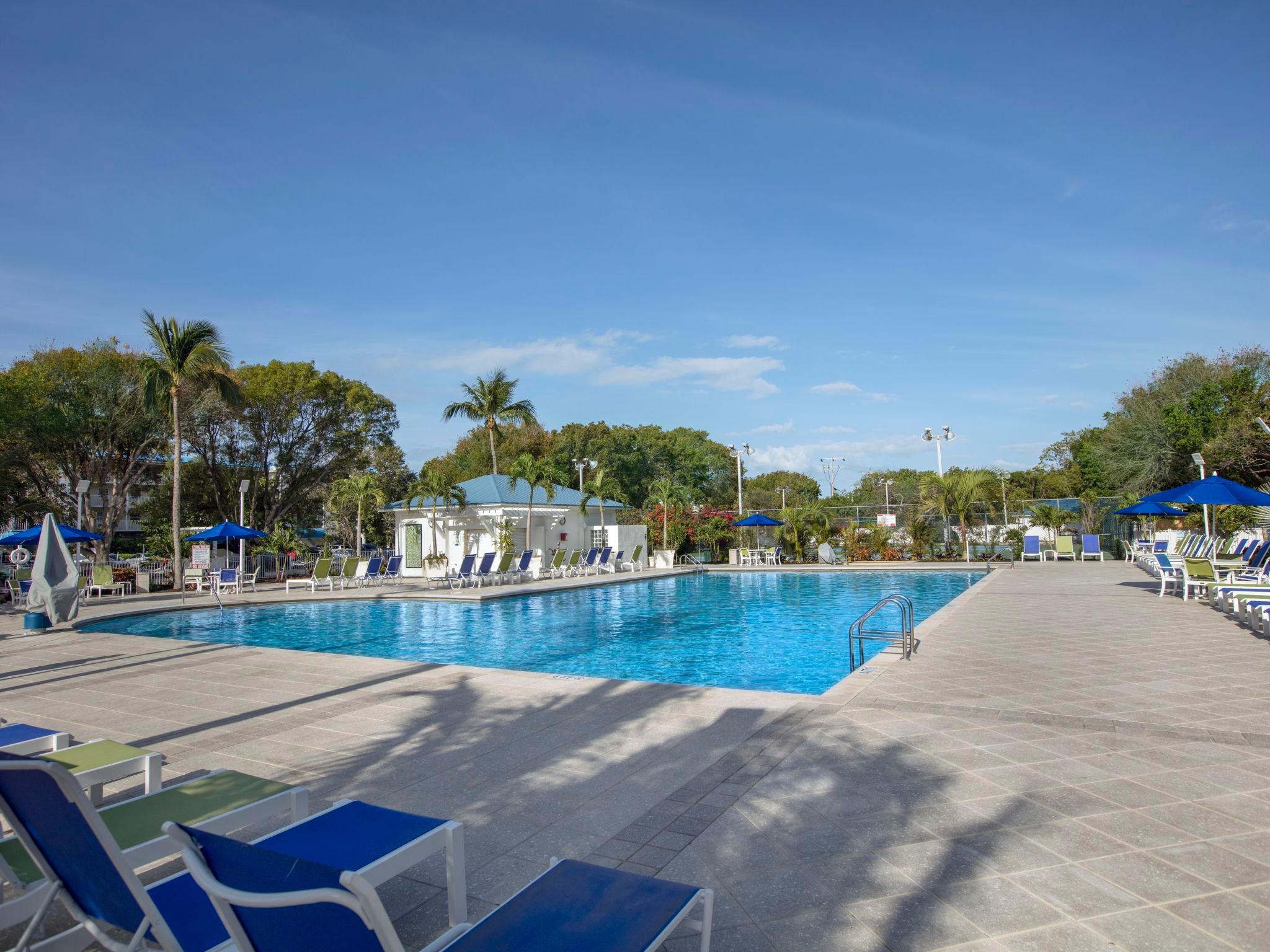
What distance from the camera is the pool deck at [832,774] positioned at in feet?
8.79

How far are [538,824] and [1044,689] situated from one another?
4.44 m

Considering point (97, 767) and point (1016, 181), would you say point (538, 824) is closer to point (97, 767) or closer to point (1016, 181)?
point (97, 767)

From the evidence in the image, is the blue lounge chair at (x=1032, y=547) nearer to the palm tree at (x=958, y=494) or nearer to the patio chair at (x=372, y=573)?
the palm tree at (x=958, y=494)

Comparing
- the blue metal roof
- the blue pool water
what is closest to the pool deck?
the blue pool water

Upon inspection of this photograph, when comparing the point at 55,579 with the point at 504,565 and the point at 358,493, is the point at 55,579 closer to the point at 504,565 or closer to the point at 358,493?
the point at 504,565

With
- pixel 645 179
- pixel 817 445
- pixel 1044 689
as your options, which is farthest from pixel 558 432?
pixel 1044 689

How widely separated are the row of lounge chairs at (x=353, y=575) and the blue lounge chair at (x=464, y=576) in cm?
231

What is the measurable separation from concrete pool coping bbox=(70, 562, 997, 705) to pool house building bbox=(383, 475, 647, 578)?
3100 millimetres

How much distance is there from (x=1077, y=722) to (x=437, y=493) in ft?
66.9

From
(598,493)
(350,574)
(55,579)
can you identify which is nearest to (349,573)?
(350,574)

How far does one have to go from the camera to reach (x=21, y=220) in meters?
17.0

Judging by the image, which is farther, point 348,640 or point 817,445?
point 817,445

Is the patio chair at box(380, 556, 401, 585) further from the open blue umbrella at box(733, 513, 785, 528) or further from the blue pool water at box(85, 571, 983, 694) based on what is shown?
the open blue umbrella at box(733, 513, 785, 528)

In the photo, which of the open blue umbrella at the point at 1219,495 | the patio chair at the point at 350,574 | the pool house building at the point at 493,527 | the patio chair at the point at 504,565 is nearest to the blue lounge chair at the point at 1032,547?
the pool house building at the point at 493,527
